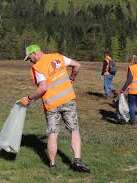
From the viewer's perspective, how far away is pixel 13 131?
9.38m

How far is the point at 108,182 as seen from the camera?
8281 mm

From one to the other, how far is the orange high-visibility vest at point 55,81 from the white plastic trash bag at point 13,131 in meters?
0.74

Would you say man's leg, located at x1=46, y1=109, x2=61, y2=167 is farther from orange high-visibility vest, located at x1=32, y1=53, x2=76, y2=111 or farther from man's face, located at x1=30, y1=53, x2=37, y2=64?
man's face, located at x1=30, y1=53, x2=37, y2=64

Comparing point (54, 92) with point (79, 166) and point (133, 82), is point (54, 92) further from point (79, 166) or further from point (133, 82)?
point (133, 82)

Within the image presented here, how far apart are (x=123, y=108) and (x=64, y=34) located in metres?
125

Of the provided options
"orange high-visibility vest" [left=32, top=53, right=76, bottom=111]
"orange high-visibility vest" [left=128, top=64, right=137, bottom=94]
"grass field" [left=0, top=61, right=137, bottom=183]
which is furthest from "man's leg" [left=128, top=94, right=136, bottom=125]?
"orange high-visibility vest" [left=32, top=53, right=76, bottom=111]

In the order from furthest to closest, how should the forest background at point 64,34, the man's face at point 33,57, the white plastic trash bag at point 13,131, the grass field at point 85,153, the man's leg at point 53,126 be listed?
the forest background at point 64,34 < the white plastic trash bag at point 13,131 < the man's leg at point 53,126 < the man's face at point 33,57 < the grass field at point 85,153

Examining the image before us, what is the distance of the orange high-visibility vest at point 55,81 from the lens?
8656 millimetres

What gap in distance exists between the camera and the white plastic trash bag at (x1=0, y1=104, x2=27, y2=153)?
9305 mm

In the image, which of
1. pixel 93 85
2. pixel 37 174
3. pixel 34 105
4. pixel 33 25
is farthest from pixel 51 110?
pixel 33 25

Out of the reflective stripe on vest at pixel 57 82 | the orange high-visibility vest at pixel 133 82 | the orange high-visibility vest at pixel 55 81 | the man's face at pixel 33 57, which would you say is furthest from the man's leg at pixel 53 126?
the orange high-visibility vest at pixel 133 82

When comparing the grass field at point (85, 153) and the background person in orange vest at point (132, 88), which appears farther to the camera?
the background person in orange vest at point (132, 88)

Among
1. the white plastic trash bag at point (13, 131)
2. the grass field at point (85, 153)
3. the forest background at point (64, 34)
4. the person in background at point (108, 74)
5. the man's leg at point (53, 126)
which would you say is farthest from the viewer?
the forest background at point (64, 34)

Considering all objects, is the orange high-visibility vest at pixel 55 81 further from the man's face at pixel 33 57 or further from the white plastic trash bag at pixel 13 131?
the white plastic trash bag at pixel 13 131
